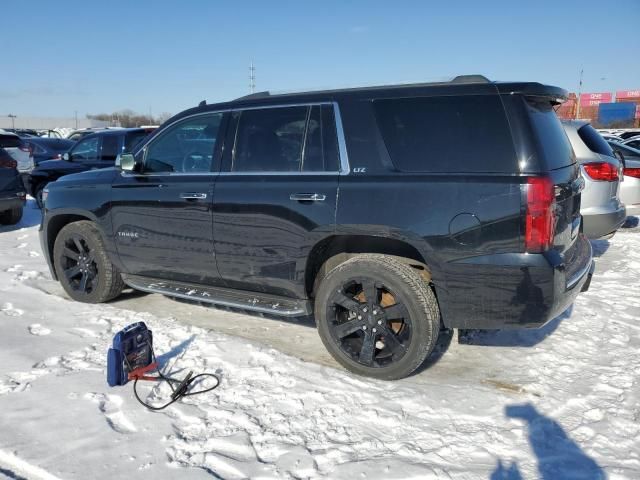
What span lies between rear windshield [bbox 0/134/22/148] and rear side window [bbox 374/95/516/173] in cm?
1164

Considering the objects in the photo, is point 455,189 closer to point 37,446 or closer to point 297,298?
point 297,298

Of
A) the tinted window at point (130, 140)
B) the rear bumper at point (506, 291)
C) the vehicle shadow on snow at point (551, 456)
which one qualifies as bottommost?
the vehicle shadow on snow at point (551, 456)

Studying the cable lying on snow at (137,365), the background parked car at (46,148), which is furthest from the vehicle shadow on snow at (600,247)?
the background parked car at (46,148)

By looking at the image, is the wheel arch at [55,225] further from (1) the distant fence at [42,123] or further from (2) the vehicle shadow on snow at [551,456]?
(1) the distant fence at [42,123]

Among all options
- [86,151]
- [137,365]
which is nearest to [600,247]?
[137,365]

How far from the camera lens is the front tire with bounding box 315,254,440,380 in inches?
136

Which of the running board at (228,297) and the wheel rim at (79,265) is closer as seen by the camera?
the running board at (228,297)

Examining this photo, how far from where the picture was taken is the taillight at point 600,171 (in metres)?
6.11

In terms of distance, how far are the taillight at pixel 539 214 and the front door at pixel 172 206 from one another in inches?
91.5

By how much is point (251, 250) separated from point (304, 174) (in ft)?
2.33

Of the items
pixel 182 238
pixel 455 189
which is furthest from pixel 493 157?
pixel 182 238

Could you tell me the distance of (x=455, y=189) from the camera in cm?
322

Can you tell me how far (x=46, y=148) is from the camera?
51.2ft

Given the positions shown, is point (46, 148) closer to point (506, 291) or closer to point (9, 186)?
point (9, 186)
